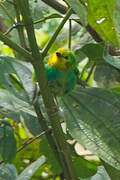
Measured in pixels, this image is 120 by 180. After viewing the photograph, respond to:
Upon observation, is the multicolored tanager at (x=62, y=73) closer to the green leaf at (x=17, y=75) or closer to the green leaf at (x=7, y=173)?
the green leaf at (x=17, y=75)

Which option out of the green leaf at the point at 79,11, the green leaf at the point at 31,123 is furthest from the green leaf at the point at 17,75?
the green leaf at the point at 79,11

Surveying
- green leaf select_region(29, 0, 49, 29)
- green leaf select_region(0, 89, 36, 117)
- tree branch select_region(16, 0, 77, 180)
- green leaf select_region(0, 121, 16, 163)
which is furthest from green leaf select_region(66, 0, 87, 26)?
green leaf select_region(29, 0, 49, 29)

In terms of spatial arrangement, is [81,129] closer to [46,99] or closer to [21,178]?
[46,99]

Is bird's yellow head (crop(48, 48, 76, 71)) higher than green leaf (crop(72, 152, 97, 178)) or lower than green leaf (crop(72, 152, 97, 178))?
higher

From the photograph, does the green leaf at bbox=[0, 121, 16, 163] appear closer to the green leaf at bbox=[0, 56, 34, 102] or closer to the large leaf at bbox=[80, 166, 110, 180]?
the green leaf at bbox=[0, 56, 34, 102]

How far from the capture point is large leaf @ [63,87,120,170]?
615mm

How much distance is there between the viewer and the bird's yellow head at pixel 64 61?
34.8 inches

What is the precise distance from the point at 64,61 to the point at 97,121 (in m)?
0.26

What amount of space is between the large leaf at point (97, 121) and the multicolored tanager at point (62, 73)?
0.04 meters

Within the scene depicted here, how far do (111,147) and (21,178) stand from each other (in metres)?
0.44

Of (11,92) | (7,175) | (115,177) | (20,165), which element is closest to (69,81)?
(11,92)

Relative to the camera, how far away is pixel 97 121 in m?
0.69

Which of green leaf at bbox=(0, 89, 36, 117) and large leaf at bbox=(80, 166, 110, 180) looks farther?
large leaf at bbox=(80, 166, 110, 180)

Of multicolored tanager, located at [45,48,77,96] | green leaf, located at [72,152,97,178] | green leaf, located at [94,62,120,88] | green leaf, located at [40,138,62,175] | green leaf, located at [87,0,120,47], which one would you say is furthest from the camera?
green leaf, located at [94,62,120,88]
